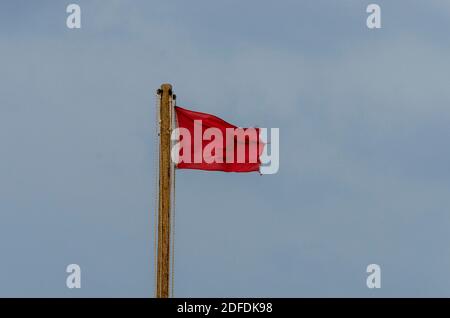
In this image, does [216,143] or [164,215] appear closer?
[164,215]

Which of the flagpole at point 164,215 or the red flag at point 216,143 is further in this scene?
the red flag at point 216,143

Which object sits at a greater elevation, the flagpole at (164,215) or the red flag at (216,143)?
the red flag at (216,143)

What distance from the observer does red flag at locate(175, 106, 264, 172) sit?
87.1 metres

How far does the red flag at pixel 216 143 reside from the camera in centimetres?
8712

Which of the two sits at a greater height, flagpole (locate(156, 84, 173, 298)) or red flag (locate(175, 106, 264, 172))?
red flag (locate(175, 106, 264, 172))

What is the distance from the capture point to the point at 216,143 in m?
87.8

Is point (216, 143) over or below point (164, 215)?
over

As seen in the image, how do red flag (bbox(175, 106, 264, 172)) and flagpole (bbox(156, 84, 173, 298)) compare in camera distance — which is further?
red flag (bbox(175, 106, 264, 172))
